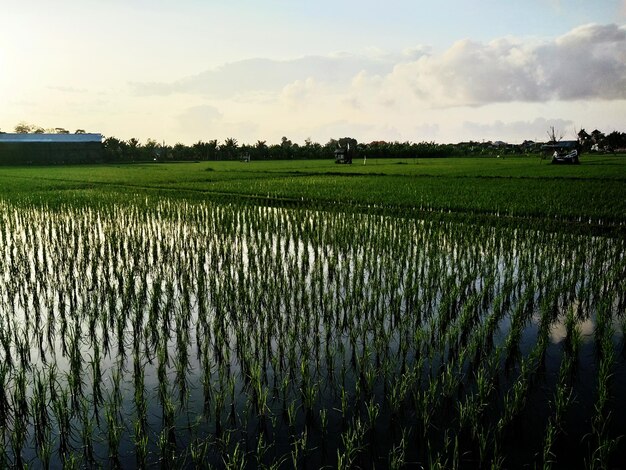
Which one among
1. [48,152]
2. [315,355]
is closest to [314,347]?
[315,355]

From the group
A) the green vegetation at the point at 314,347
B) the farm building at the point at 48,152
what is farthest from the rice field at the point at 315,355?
the farm building at the point at 48,152

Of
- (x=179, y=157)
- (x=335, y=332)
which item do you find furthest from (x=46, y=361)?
(x=179, y=157)

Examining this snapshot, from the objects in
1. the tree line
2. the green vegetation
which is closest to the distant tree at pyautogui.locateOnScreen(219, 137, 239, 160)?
the tree line

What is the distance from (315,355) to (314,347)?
15 centimetres

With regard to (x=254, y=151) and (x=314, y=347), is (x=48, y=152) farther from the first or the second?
(x=314, y=347)

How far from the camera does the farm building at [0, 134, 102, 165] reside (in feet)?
156

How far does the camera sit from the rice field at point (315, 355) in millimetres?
3066

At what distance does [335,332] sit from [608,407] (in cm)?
227

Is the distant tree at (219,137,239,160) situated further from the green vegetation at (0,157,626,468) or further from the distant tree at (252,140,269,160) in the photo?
the green vegetation at (0,157,626,468)

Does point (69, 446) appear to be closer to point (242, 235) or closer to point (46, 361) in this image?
point (46, 361)

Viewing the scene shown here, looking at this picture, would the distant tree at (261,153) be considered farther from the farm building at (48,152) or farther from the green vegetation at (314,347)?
the green vegetation at (314,347)

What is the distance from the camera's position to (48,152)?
1944 inches

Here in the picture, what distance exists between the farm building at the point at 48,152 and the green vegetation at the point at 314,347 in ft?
144

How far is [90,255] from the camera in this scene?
812 centimetres
